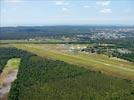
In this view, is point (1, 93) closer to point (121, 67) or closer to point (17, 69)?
point (17, 69)

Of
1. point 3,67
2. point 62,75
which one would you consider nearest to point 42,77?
point 62,75

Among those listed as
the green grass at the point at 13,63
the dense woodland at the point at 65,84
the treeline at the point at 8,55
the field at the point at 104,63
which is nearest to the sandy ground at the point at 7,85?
the dense woodland at the point at 65,84

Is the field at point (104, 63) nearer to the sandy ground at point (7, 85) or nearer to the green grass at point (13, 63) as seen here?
the green grass at point (13, 63)

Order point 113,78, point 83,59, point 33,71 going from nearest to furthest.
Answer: point 113,78, point 33,71, point 83,59

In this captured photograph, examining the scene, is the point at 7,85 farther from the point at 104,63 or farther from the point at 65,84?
the point at 104,63

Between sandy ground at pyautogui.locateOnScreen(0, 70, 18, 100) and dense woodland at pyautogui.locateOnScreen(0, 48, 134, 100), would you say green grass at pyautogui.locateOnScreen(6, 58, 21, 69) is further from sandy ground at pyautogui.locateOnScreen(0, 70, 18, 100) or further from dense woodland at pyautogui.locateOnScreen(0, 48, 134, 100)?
sandy ground at pyautogui.locateOnScreen(0, 70, 18, 100)

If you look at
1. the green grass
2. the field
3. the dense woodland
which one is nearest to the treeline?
the green grass
